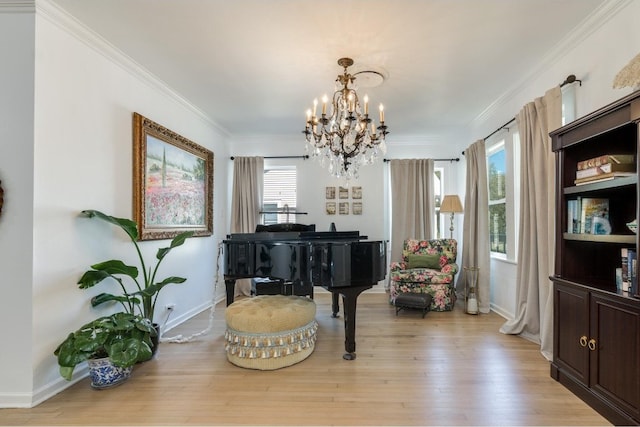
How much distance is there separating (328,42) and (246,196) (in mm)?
3168

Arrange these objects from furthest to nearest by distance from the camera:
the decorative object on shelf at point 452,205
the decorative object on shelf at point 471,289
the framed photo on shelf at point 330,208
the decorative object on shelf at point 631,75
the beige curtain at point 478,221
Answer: the framed photo on shelf at point 330,208
the decorative object on shelf at point 452,205
the beige curtain at point 478,221
the decorative object on shelf at point 471,289
the decorative object on shelf at point 631,75

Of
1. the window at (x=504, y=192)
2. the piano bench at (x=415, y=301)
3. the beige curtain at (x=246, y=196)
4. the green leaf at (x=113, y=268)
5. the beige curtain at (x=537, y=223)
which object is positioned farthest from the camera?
the beige curtain at (x=246, y=196)

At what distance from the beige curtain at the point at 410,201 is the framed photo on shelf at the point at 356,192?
0.55m

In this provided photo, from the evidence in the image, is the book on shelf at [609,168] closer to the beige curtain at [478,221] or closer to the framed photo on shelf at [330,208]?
the beige curtain at [478,221]

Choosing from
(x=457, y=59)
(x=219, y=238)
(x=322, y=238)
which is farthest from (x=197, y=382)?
(x=457, y=59)

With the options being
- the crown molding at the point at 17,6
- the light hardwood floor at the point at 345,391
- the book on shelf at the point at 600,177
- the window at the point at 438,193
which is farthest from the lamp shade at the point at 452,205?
the crown molding at the point at 17,6

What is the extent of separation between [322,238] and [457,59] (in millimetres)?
2057

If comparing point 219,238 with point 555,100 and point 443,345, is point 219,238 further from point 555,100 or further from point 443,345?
point 555,100

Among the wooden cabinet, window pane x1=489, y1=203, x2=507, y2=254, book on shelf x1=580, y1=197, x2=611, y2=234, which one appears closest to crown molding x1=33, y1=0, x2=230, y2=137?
the wooden cabinet

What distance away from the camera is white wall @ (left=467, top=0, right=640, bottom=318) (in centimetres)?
209

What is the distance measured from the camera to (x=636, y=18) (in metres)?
2.01

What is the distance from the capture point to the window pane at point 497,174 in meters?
4.06

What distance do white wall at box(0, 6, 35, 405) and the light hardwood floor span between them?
0.32 meters

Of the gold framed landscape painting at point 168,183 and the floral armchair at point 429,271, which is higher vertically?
the gold framed landscape painting at point 168,183
